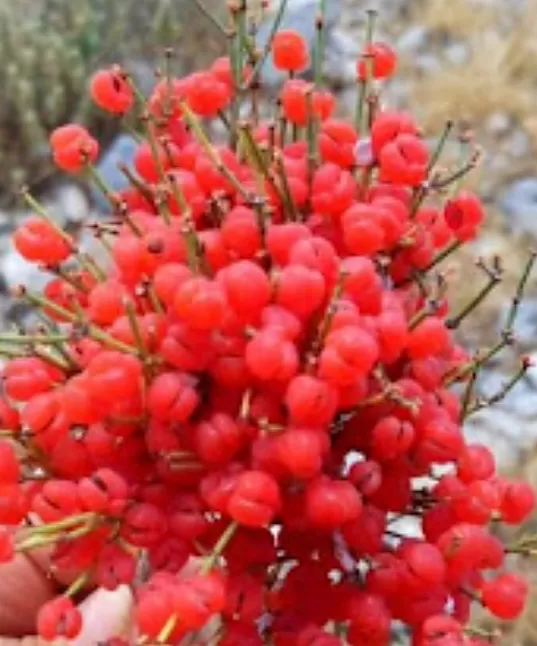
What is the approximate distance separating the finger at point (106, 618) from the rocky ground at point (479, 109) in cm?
122

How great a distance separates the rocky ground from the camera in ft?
7.13

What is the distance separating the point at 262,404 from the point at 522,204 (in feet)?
6.33

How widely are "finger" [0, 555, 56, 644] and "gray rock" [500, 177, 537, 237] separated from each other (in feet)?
5.41

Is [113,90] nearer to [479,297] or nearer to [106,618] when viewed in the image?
[479,297]

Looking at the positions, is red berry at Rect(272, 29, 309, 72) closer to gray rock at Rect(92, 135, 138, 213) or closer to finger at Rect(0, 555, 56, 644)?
finger at Rect(0, 555, 56, 644)

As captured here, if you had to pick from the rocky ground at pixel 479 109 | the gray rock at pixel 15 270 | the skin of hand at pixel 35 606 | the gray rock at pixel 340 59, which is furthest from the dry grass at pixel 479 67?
the skin of hand at pixel 35 606

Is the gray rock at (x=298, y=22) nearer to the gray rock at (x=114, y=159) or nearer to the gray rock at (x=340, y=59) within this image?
the gray rock at (x=340, y=59)

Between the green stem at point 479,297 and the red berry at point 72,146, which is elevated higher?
the red berry at point 72,146

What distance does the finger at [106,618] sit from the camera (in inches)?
34.5

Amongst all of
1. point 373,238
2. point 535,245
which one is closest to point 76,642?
point 373,238

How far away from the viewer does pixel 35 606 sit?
35.8 inches

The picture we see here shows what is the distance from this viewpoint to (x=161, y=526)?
612 millimetres

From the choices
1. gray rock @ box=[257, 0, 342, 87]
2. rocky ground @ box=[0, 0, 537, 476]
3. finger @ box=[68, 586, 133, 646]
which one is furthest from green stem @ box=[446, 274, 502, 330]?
gray rock @ box=[257, 0, 342, 87]

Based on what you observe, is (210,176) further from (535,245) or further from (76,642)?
(535,245)
